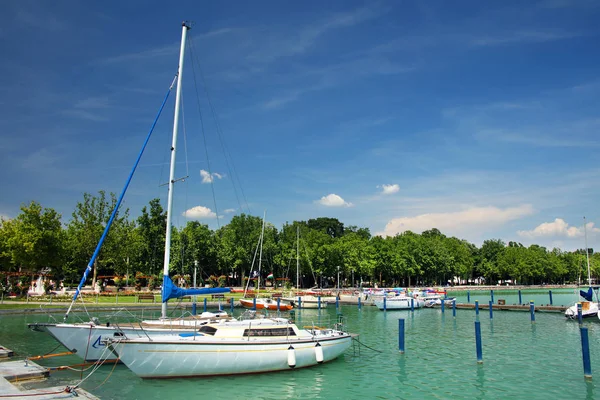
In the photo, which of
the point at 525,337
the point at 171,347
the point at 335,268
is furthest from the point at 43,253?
the point at 335,268

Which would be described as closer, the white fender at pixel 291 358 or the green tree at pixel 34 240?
the white fender at pixel 291 358

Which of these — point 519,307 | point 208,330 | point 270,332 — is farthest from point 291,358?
point 519,307

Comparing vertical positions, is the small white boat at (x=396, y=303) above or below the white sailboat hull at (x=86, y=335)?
below

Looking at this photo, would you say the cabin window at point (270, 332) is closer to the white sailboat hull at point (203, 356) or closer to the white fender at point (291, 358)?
the white sailboat hull at point (203, 356)

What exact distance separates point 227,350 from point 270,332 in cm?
279

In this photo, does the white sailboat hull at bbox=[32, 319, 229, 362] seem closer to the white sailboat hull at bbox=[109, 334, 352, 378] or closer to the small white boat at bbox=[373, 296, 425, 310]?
the white sailboat hull at bbox=[109, 334, 352, 378]

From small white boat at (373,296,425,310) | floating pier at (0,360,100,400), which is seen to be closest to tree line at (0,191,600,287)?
small white boat at (373,296,425,310)

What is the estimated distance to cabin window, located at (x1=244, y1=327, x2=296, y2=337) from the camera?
22391mm

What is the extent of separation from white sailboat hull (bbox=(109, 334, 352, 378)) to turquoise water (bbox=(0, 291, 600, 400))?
0.49 metres

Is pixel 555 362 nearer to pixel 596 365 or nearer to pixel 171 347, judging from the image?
pixel 596 365

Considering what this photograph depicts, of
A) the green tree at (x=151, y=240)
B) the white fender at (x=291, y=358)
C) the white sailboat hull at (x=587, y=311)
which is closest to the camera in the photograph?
the white fender at (x=291, y=358)

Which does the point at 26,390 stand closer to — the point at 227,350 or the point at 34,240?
the point at 227,350

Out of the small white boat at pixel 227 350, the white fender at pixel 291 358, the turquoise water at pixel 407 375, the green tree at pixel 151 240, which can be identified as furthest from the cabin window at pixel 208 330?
the green tree at pixel 151 240

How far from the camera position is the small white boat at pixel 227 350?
19.7m
